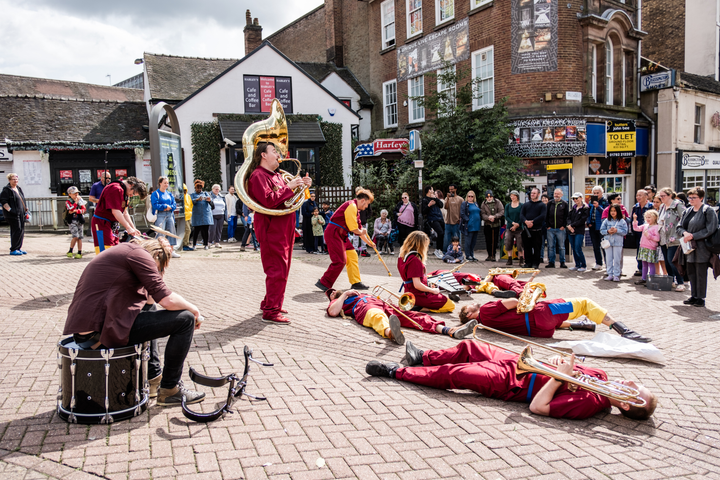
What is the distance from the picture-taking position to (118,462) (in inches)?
127


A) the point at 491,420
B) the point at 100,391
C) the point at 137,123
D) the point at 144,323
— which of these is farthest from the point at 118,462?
the point at 137,123

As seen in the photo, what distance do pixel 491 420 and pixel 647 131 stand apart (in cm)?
2097

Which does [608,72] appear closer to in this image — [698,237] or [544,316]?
[698,237]

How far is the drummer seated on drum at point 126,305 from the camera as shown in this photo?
3574mm

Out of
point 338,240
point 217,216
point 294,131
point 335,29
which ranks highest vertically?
point 335,29

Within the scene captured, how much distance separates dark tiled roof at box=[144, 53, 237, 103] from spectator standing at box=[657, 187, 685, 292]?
20.2m

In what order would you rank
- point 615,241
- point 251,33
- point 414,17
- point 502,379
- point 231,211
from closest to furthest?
point 502,379 → point 615,241 → point 231,211 → point 414,17 → point 251,33

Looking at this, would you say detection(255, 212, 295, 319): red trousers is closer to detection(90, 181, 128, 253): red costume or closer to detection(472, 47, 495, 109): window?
detection(90, 181, 128, 253): red costume

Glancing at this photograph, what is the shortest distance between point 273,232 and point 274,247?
185mm

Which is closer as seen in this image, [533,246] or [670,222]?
[670,222]

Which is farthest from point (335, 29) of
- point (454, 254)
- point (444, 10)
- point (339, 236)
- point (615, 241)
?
point (339, 236)

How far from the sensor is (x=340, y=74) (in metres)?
28.4

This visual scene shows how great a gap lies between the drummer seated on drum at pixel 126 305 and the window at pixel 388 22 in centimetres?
2348

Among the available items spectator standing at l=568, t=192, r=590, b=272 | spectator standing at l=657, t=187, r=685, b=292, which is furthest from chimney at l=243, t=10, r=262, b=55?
spectator standing at l=657, t=187, r=685, b=292
